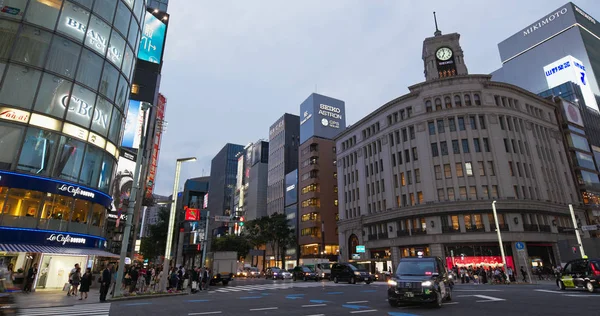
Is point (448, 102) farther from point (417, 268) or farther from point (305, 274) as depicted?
point (417, 268)

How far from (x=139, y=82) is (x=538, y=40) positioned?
149m

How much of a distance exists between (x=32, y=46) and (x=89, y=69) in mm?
4134

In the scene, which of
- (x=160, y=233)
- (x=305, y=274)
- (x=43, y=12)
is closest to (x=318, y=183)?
(x=160, y=233)

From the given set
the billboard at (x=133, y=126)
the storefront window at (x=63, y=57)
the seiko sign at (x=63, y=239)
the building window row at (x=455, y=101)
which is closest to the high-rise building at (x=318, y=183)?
the building window row at (x=455, y=101)

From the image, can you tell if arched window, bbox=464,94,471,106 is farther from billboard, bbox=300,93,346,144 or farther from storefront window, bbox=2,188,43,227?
storefront window, bbox=2,188,43,227

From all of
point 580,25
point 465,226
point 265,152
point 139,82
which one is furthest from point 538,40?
point 139,82

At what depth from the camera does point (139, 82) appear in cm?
5131

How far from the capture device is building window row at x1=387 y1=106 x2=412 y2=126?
2201 inches

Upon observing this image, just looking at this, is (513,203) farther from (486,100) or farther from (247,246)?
(247,246)

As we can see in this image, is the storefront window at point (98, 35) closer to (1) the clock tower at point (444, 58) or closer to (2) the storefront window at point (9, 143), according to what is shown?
(2) the storefront window at point (9, 143)

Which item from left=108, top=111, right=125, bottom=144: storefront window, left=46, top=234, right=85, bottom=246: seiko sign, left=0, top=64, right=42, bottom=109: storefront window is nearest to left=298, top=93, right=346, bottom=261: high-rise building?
left=108, top=111, right=125, bottom=144: storefront window

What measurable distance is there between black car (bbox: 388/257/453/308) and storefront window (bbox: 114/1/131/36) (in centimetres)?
3465

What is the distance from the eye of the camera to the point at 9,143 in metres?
23.7

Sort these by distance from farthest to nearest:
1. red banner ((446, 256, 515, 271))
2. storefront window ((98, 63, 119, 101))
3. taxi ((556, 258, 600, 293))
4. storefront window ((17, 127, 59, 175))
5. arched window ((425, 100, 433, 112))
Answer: arched window ((425, 100, 433, 112))
red banner ((446, 256, 515, 271))
storefront window ((98, 63, 119, 101))
storefront window ((17, 127, 59, 175))
taxi ((556, 258, 600, 293))
